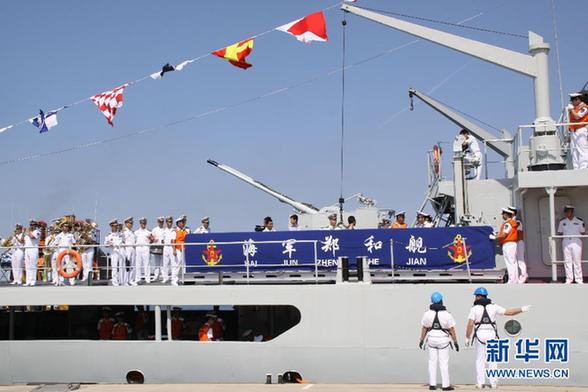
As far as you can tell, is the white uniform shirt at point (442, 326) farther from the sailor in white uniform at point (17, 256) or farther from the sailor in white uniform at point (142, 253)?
the sailor in white uniform at point (17, 256)

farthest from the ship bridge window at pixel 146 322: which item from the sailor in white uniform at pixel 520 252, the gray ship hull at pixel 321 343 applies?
the sailor in white uniform at pixel 520 252

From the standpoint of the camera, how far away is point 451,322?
10164mm

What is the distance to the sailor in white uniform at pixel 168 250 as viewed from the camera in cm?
1523

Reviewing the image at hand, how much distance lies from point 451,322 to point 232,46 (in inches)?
348

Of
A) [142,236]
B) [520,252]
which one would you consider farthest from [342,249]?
[142,236]

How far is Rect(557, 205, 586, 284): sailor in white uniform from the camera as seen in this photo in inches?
505

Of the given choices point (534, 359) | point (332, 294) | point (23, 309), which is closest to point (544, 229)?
point (534, 359)

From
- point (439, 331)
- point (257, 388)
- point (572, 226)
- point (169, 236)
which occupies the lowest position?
point (257, 388)

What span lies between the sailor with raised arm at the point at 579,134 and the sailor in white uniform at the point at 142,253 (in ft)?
28.7

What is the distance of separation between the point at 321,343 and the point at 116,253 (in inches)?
205

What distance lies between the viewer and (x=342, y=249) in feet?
45.8

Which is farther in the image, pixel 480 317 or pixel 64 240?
pixel 64 240

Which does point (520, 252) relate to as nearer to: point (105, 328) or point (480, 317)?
point (480, 317)

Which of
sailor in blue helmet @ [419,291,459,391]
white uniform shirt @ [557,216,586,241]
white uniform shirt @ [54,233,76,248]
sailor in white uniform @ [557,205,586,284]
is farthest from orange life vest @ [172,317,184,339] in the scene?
white uniform shirt @ [557,216,586,241]
